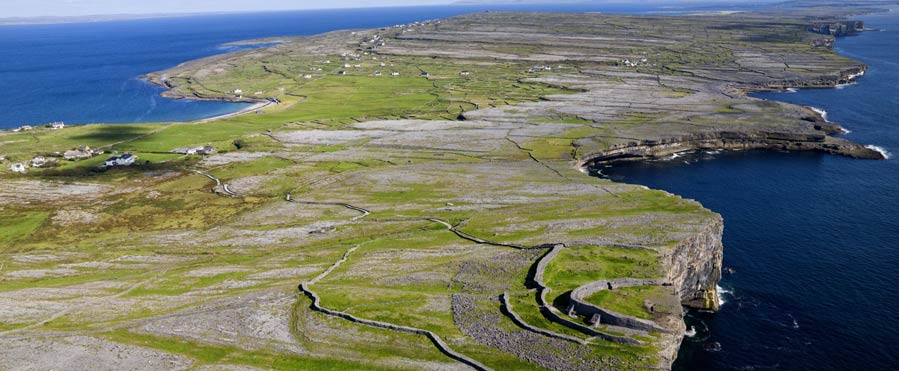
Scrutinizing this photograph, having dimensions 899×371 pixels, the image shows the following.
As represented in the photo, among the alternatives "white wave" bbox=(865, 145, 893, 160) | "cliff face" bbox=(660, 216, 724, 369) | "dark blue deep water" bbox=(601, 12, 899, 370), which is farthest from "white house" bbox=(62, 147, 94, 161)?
"white wave" bbox=(865, 145, 893, 160)

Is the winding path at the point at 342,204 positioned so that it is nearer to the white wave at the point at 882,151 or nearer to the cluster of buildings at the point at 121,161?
the cluster of buildings at the point at 121,161

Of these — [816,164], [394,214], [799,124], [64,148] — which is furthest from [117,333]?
[799,124]

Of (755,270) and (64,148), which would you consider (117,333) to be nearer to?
(755,270)

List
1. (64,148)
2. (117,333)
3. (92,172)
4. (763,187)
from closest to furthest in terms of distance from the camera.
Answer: (117,333)
(763,187)
(92,172)
(64,148)

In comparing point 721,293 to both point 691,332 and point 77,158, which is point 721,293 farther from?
point 77,158

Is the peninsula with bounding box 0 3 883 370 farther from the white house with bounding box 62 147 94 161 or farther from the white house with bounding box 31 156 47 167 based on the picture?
the white house with bounding box 62 147 94 161

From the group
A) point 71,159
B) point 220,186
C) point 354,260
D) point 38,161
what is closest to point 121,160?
point 71,159
